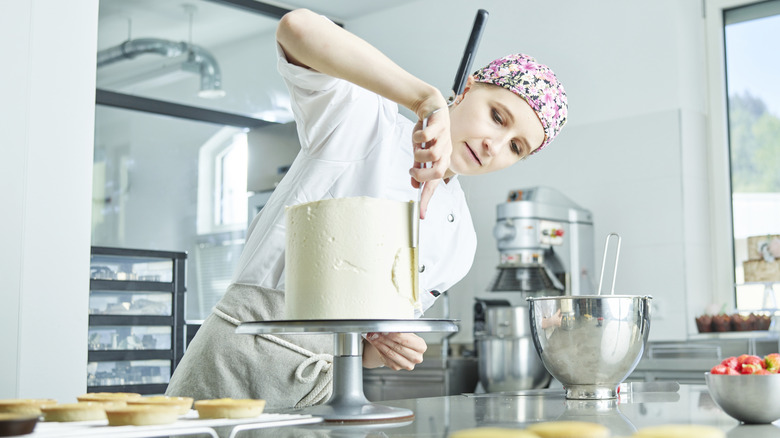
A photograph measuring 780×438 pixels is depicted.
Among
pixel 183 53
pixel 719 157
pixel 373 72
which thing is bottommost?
pixel 373 72

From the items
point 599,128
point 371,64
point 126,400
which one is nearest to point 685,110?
point 599,128

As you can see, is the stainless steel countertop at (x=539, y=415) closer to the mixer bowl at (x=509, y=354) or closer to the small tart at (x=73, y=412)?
the small tart at (x=73, y=412)

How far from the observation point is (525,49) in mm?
4535

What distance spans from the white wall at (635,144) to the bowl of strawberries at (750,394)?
117 inches

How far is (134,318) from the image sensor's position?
330 cm

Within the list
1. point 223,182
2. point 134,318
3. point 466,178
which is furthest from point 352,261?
point 223,182

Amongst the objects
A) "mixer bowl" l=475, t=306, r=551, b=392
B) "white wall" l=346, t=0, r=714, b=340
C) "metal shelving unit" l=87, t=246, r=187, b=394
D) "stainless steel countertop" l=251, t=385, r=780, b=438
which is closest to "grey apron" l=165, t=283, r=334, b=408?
"stainless steel countertop" l=251, t=385, r=780, b=438

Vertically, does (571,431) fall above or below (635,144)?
below

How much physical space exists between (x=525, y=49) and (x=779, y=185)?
4.99 ft

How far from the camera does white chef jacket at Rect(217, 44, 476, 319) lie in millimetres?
1212

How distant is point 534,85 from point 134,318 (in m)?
2.42

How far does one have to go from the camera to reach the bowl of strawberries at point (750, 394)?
984 millimetres

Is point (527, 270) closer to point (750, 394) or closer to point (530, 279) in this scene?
point (530, 279)

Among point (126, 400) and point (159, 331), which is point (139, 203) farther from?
point (126, 400)
